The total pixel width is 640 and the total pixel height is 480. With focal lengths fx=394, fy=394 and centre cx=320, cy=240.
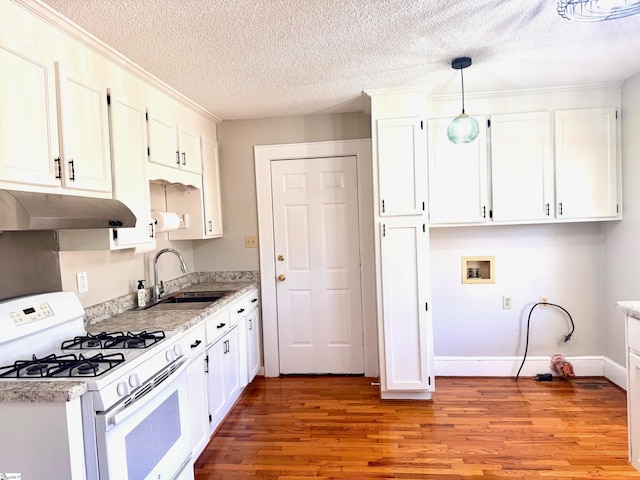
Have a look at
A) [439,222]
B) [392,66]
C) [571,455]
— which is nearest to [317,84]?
[392,66]

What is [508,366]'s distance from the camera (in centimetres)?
338

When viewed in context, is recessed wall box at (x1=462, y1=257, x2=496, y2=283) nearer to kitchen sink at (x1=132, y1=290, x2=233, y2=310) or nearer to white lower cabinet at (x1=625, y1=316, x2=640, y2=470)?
white lower cabinet at (x1=625, y1=316, x2=640, y2=470)

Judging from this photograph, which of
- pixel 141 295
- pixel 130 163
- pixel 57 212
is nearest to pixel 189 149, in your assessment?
pixel 130 163

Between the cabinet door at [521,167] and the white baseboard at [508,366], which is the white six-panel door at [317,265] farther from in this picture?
the cabinet door at [521,167]

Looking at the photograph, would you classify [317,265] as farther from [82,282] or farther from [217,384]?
[82,282]

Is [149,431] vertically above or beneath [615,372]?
above

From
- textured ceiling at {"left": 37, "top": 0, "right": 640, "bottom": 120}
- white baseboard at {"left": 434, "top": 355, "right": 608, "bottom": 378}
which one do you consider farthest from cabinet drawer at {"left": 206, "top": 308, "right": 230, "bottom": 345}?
white baseboard at {"left": 434, "top": 355, "right": 608, "bottom": 378}

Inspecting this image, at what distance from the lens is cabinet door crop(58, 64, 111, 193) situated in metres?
1.75

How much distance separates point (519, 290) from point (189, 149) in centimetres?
293

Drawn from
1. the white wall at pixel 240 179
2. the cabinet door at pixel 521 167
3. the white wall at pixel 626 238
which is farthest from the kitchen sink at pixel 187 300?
the white wall at pixel 626 238

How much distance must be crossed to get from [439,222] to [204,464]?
236 centimetres

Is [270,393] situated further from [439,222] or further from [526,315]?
[526,315]

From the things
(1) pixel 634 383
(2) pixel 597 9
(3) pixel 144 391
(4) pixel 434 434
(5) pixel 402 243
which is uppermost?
(2) pixel 597 9

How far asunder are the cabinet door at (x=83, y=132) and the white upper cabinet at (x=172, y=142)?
446mm
